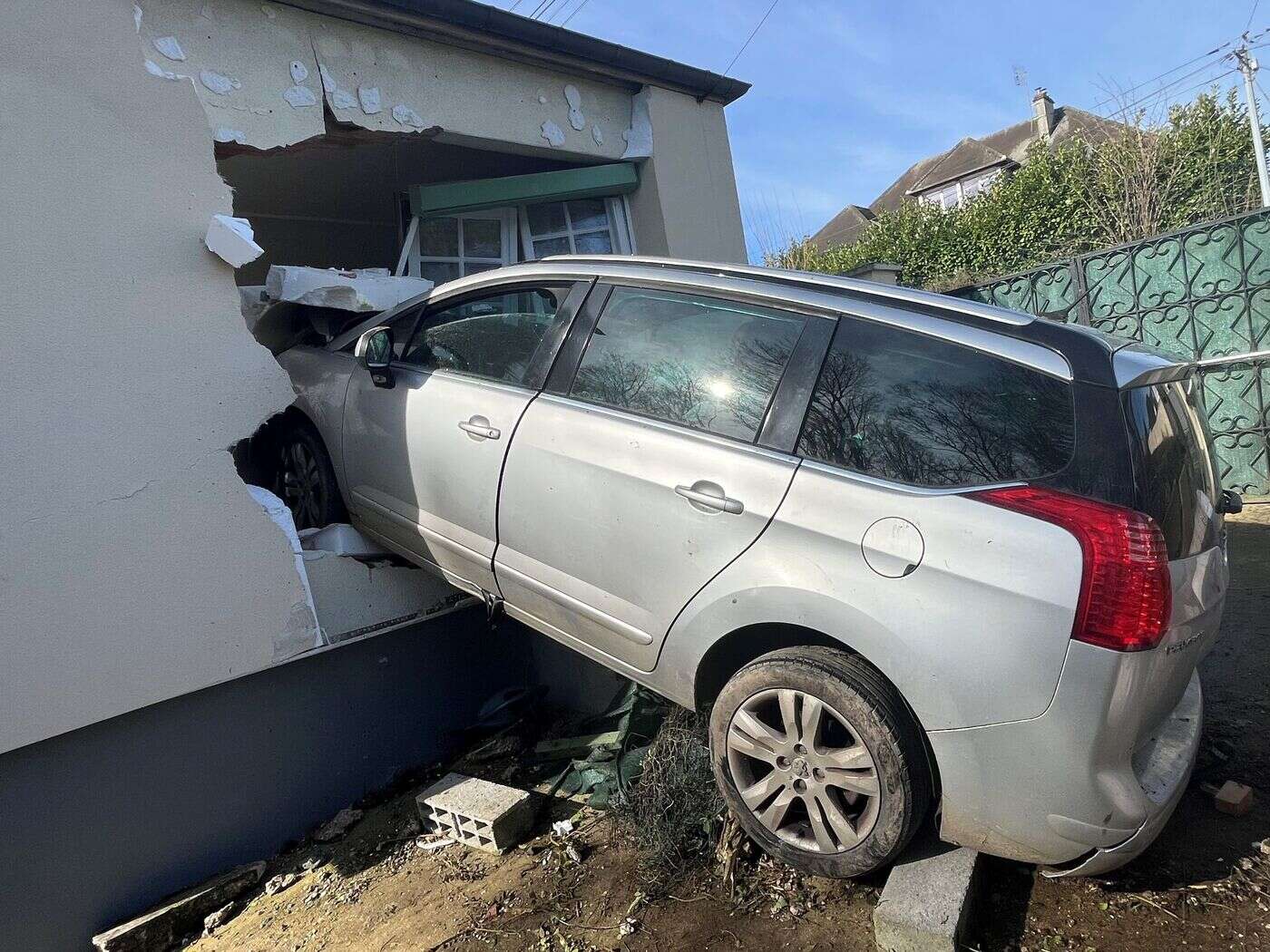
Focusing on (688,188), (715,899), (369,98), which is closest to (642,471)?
(715,899)

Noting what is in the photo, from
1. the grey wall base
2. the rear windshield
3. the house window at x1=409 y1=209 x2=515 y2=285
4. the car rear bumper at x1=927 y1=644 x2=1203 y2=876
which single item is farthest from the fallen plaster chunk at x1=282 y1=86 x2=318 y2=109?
the car rear bumper at x1=927 y1=644 x2=1203 y2=876

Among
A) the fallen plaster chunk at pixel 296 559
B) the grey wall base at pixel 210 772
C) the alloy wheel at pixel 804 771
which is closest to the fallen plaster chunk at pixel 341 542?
the fallen plaster chunk at pixel 296 559

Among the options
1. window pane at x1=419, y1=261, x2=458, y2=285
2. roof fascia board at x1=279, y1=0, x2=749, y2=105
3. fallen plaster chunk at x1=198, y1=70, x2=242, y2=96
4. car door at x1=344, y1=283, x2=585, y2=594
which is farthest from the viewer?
window pane at x1=419, y1=261, x2=458, y2=285

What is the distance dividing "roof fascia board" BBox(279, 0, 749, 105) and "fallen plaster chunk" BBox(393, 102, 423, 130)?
417 millimetres

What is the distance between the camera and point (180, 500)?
11.9 feet

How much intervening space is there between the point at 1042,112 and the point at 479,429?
3021 cm

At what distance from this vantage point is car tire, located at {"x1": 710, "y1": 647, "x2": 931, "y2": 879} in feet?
7.84

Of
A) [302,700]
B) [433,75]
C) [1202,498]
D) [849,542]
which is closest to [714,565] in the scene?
[849,542]

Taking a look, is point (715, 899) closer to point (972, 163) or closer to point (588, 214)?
point (588, 214)

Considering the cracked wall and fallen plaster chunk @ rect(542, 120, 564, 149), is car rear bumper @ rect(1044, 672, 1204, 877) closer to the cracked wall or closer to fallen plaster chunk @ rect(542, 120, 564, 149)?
the cracked wall

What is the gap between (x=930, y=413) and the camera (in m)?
2.45

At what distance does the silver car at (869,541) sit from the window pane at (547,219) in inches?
129

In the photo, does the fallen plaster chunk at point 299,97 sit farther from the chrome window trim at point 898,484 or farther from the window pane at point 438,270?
the chrome window trim at point 898,484

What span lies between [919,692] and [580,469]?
52.8 inches
